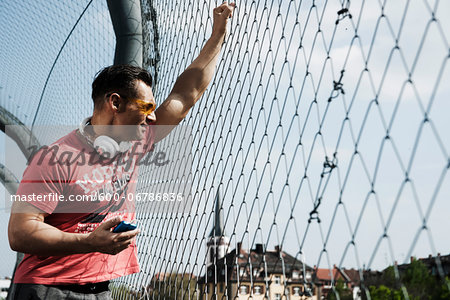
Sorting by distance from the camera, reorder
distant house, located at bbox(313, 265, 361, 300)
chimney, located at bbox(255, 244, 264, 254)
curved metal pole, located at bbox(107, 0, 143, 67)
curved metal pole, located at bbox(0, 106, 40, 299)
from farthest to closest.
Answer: curved metal pole, located at bbox(0, 106, 40, 299)
curved metal pole, located at bbox(107, 0, 143, 67)
chimney, located at bbox(255, 244, 264, 254)
distant house, located at bbox(313, 265, 361, 300)

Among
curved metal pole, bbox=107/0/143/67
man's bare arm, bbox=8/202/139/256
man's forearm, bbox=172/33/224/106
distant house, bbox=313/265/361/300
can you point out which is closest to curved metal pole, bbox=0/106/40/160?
curved metal pole, bbox=107/0/143/67

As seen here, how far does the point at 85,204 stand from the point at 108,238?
A: 0.90ft

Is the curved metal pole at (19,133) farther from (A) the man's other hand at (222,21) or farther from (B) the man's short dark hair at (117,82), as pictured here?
(B) the man's short dark hair at (117,82)

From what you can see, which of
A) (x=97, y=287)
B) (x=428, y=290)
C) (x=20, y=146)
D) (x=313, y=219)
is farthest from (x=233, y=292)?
(x=20, y=146)

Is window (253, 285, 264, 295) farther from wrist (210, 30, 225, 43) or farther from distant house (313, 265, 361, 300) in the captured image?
wrist (210, 30, 225, 43)

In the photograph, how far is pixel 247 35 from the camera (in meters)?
2.22

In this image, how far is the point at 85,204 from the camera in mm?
1508

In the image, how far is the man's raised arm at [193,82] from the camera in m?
1.87

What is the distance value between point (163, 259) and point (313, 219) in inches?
61.4

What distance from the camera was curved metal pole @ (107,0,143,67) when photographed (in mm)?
3002

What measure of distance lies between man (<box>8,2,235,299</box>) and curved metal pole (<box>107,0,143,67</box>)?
54.4 inches

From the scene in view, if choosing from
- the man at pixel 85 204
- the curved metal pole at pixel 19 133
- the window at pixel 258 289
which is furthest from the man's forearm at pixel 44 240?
the curved metal pole at pixel 19 133

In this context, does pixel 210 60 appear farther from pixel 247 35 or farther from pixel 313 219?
pixel 313 219

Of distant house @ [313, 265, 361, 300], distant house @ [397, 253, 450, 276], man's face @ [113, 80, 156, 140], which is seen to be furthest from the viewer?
man's face @ [113, 80, 156, 140]
